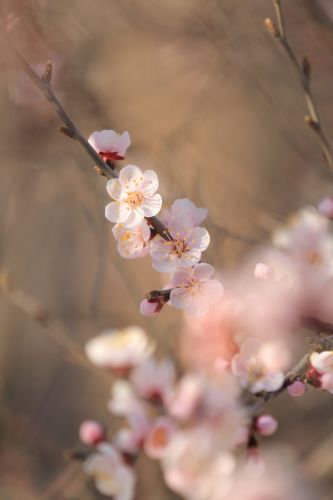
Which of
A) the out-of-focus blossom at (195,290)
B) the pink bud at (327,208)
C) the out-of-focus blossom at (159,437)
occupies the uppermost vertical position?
the out-of-focus blossom at (195,290)

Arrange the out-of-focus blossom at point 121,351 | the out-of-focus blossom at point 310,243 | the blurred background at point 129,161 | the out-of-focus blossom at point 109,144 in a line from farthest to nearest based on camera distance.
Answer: the blurred background at point 129,161 < the out-of-focus blossom at point 310,243 < the out-of-focus blossom at point 121,351 < the out-of-focus blossom at point 109,144

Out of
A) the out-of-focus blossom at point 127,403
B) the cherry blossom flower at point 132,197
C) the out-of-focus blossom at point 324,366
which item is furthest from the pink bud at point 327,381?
the cherry blossom flower at point 132,197

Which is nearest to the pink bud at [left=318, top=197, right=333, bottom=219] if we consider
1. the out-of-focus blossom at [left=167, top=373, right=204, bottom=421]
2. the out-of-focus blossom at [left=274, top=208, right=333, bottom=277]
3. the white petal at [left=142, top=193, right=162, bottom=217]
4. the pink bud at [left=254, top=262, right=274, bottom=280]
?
the out-of-focus blossom at [left=274, top=208, right=333, bottom=277]

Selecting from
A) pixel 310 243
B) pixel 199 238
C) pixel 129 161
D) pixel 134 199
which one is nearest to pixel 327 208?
pixel 310 243

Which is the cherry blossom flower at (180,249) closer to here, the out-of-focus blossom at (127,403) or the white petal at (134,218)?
the white petal at (134,218)

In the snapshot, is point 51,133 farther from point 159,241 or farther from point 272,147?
point 159,241

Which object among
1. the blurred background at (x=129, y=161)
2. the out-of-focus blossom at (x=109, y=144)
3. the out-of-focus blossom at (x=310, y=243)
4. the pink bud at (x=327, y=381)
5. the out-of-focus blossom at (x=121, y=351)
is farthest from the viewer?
the blurred background at (x=129, y=161)

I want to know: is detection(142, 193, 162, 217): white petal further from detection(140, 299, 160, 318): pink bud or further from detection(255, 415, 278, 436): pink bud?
detection(255, 415, 278, 436): pink bud

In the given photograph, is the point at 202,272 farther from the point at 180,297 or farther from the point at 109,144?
the point at 109,144
